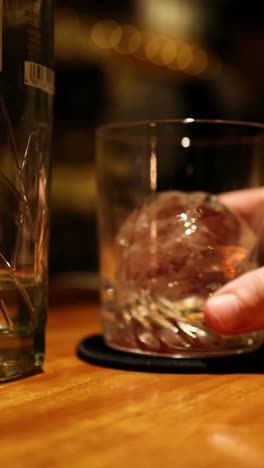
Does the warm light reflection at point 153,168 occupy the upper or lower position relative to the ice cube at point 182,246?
upper

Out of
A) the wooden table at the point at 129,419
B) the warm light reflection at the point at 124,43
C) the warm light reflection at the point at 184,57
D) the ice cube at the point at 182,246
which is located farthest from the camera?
the warm light reflection at the point at 184,57

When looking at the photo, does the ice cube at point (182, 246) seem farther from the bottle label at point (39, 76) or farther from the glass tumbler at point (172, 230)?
the bottle label at point (39, 76)

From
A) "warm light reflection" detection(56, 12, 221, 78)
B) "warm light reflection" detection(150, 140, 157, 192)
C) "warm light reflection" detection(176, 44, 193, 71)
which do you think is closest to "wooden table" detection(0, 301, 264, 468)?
"warm light reflection" detection(150, 140, 157, 192)

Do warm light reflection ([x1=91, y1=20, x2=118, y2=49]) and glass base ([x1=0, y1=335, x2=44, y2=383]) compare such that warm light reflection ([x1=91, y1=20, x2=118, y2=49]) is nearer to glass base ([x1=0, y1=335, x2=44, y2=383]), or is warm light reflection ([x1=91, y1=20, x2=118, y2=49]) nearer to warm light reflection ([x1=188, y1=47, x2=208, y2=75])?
warm light reflection ([x1=188, y1=47, x2=208, y2=75])

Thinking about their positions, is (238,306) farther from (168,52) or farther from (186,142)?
(168,52)

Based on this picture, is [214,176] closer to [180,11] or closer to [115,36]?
[115,36]

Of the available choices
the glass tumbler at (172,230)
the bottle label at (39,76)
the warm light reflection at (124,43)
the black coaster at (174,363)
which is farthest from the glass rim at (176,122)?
the warm light reflection at (124,43)

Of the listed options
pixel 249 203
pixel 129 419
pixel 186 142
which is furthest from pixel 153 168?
pixel 129 419

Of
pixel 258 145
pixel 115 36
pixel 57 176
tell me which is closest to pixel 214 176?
pixel 258 145
